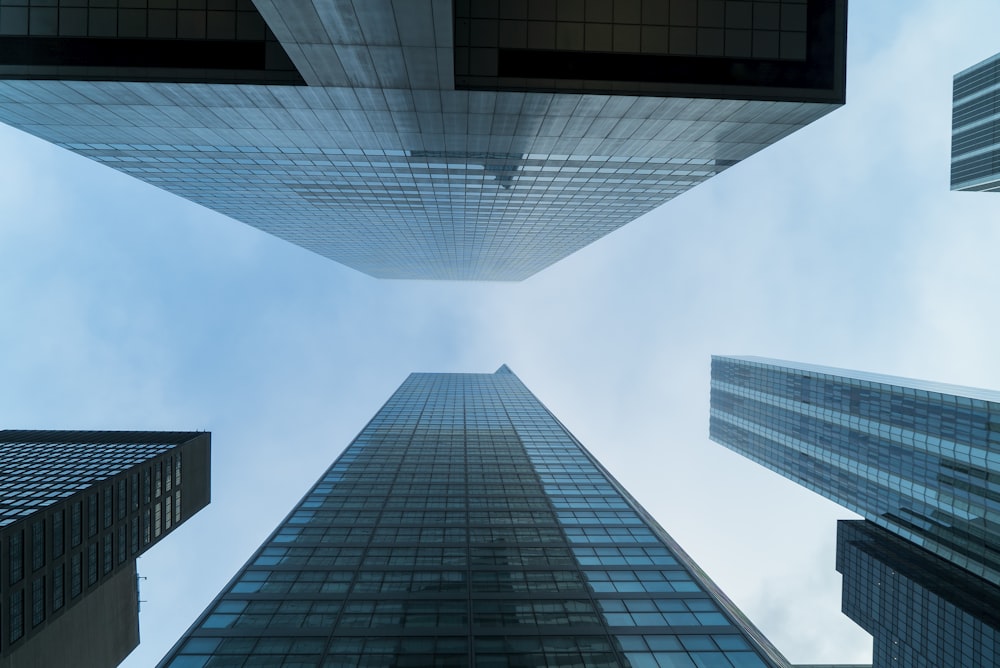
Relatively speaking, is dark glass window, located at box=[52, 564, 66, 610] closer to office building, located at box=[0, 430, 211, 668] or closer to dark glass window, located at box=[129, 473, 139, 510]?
office building, located at box=[0, 430, 211, 668]

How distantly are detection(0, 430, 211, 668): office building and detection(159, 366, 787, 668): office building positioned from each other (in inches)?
1289

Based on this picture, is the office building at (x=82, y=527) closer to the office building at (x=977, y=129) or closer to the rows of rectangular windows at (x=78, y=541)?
the rows of rectangular windows at (x=78, y=541)

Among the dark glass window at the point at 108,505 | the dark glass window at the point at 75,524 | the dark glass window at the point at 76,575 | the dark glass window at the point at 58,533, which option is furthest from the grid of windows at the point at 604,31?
the dark glass window at the point at 108,505

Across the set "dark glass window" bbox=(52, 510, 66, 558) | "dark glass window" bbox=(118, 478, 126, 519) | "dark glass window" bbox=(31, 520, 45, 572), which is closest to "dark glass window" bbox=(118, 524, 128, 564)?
"dark glass window" bbox=(118, 478, 126, 519)

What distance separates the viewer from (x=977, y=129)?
130500mm

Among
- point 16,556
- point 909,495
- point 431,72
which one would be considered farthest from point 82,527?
point 909,495

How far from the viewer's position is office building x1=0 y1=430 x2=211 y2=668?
184ft

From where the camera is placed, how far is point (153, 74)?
24.9 meters

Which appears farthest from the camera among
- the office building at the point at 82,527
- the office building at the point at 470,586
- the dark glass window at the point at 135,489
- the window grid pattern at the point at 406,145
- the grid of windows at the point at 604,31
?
the dark glass window at the point at 135,489

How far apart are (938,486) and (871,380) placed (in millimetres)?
24392

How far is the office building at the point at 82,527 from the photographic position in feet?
184

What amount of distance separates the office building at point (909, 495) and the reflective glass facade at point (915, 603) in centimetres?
21

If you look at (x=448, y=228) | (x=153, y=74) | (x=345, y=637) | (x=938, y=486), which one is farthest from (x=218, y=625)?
(x=938, y=486)

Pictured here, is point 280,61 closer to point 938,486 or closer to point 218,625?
point 218,625
